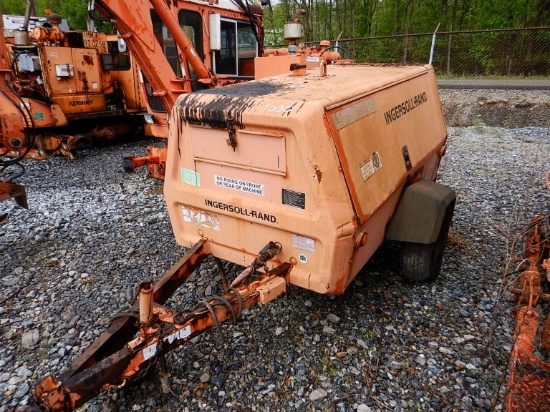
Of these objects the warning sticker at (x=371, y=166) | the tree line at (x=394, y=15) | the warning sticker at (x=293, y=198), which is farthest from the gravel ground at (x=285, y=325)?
the tree line at (x=394, y=15)

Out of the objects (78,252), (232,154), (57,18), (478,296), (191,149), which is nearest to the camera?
(232,154)

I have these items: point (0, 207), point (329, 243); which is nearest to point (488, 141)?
point (329, 243)

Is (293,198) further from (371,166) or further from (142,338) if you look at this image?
(142,338)

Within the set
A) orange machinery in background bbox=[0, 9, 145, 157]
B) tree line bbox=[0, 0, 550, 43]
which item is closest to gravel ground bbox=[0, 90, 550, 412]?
orange machinery in background bbox=[0, 9, 145, 157]

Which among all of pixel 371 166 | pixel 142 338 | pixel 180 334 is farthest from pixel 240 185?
pixel 142 338

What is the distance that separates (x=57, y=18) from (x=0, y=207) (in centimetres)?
493

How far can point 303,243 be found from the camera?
268 cm

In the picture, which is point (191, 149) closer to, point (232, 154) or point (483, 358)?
point (232, 154)

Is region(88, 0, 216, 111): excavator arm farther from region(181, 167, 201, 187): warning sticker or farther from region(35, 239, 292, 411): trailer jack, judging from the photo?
region(35, 239, 292, 411): trailer jack

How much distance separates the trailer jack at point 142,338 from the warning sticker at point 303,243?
0.49 ft

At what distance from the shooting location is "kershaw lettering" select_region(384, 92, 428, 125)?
10.7 ft

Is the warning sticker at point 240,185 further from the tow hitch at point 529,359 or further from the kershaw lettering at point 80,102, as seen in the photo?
the kershaw lettering at point 80,102

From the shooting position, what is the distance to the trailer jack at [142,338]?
1929 mm

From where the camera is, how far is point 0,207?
573 centimetres
